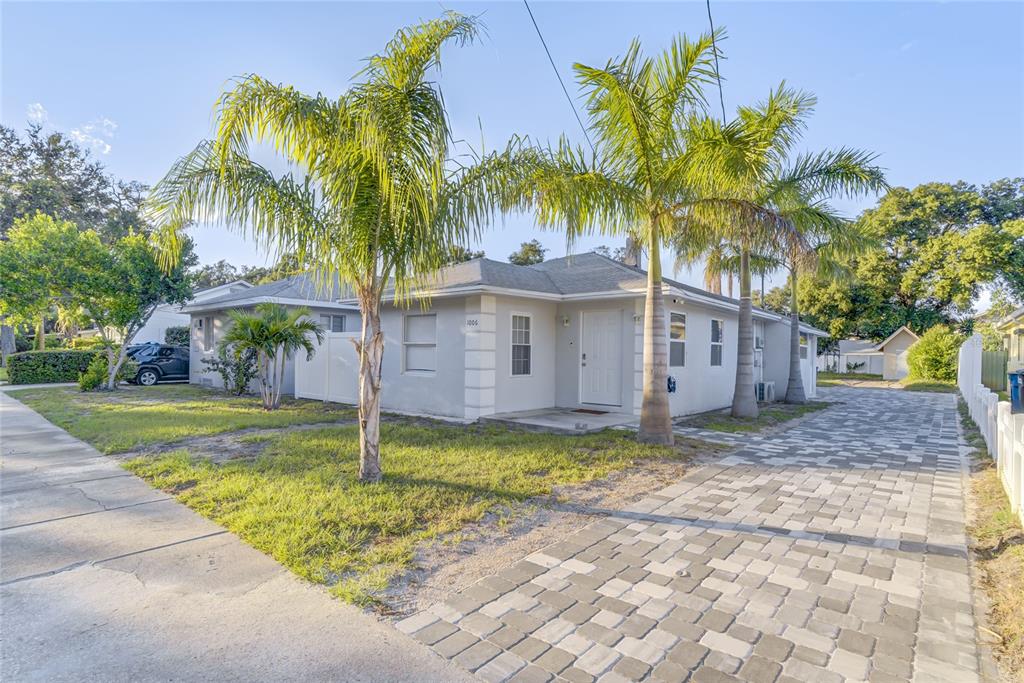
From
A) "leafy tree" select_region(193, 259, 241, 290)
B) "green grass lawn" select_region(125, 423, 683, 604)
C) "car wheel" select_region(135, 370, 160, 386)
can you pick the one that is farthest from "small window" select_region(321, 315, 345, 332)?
"leafy tree" select_region(193, 259, 241, 290)

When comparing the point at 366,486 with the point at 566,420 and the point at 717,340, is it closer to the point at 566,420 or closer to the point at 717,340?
the point at 566,420

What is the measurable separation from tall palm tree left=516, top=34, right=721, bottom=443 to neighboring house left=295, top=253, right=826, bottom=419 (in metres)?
2.39

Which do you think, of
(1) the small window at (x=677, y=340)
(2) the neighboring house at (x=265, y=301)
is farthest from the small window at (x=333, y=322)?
(1) the small window at (x=677, y=340)

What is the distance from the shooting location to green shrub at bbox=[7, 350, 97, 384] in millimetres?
17219

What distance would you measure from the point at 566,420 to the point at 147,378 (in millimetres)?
15433

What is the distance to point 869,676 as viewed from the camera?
2.41 meters

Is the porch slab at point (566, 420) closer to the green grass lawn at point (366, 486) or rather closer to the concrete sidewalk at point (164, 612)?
the green grass lawn at point (366, 486)

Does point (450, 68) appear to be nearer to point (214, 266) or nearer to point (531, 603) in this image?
point (531, 603)

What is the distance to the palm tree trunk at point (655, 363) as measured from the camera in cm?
773

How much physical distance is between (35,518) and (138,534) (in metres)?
1.19

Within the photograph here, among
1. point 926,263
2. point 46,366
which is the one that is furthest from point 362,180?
point 926,263

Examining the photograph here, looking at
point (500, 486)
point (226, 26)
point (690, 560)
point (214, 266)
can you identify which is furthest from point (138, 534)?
point (214, 266)

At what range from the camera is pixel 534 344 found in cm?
1122

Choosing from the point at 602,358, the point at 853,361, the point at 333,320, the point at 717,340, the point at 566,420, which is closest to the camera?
the point at 566,420
